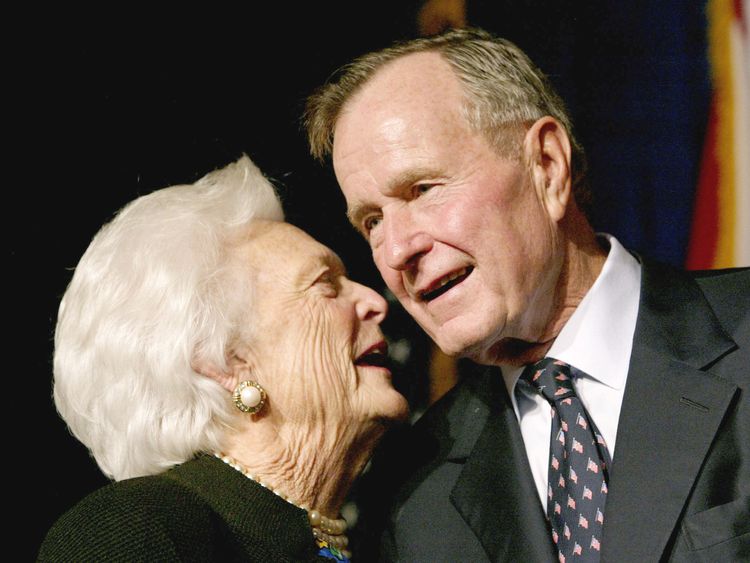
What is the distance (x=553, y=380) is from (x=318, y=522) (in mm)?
582

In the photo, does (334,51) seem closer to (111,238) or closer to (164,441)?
(111,238)

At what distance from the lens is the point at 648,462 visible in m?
1.55

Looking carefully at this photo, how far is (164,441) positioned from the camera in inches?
69.9

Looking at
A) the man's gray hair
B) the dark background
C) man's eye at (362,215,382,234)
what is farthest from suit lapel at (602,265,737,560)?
the dark background

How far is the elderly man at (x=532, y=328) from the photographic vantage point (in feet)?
5.02

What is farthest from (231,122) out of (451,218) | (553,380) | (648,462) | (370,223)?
(648,462)

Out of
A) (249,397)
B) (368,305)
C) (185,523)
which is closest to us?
(185,523)

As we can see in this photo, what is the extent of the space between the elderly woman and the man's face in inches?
9.2

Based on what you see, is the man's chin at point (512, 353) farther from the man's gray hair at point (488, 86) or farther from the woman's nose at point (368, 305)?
the man's gray hair at point (488, 86)

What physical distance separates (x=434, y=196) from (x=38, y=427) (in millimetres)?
1199

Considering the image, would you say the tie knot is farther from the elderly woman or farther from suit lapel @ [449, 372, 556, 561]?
the elderly woman

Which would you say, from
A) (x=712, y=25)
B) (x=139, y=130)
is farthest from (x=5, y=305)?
(x=712, y=25)

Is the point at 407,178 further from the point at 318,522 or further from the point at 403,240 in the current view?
→ the point at 318,522

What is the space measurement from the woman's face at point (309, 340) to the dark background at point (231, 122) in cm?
56
